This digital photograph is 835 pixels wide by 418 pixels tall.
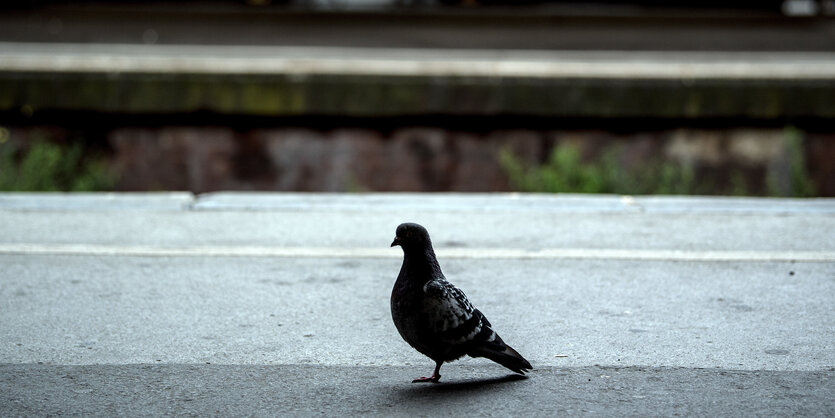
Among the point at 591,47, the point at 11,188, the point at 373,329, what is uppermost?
the point at 591,47

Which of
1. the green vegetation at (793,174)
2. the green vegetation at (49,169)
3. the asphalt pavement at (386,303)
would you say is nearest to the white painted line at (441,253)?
the asphalt pavement at (386,303)

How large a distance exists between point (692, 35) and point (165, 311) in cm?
901

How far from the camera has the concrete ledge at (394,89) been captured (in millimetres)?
9375

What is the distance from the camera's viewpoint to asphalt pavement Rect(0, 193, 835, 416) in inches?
149

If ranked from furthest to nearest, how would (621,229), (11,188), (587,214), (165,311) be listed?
1. (11,188)
2. (587,214)
3. (621,229)
4. (165,311)

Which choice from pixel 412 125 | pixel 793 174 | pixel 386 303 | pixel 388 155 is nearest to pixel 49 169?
pixel 388 155

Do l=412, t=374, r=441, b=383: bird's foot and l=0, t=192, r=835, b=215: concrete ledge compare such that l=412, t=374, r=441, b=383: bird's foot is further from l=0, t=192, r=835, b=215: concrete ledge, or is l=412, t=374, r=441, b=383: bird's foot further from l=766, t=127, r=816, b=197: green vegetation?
l=766, t=127, r=816, b=197: green vegetation

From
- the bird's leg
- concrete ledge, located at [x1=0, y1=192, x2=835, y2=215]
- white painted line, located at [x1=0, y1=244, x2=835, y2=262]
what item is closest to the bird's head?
the bird's leg

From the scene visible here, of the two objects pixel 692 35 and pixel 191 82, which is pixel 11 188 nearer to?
pixel 191 82

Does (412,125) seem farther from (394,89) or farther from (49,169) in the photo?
(49,169)

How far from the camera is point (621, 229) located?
6781 mm

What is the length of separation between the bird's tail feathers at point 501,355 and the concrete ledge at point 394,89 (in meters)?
5.80

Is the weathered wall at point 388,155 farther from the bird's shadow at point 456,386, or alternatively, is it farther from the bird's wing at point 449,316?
the bird's wing at point 449,316

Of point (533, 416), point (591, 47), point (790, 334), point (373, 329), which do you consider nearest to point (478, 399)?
point (533, 416)
